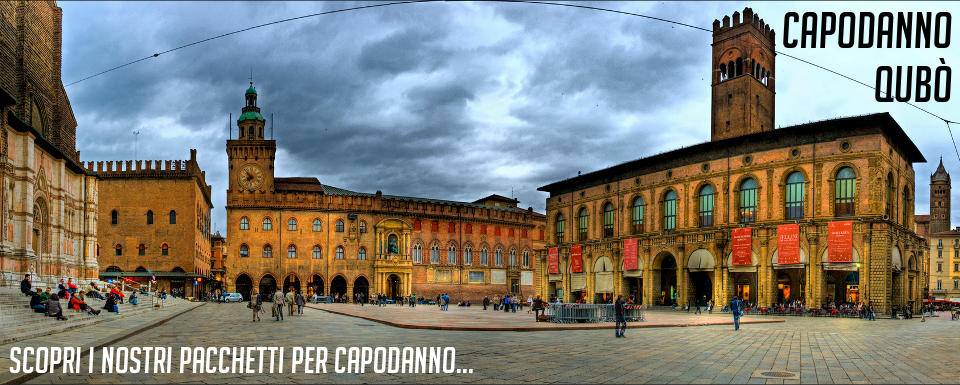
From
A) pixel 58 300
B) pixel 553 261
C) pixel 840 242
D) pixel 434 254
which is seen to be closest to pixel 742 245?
pixel 840 242

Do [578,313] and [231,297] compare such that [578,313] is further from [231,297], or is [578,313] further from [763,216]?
[231,297]

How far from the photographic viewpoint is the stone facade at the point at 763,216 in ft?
131

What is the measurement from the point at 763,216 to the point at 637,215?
1161 centimetres

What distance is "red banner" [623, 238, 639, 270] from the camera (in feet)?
174

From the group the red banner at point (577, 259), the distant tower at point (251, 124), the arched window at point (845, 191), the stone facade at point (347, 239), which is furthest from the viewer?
the distant tower at point (251, 124)

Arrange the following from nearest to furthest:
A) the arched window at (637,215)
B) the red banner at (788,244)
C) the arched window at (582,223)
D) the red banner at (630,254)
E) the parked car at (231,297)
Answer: the red banner at (788,244)
the red banner at (630,254)
the arched window at (637,215)
the parked car at (231,297)
the arched window at (582,223)

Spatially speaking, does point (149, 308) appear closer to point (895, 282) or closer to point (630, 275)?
point (630, 275)

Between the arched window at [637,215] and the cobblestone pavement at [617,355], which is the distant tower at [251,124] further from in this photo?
the cobblestone pavement at [617,355]

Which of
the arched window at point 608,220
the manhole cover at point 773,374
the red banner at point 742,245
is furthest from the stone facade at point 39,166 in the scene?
the red banner at point 742,245

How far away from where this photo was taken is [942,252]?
4099 inches

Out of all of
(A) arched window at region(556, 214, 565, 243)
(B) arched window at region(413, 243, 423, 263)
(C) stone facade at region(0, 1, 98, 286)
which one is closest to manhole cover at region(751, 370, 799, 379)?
(C) stone facade at region(0, 1, 98, 286)

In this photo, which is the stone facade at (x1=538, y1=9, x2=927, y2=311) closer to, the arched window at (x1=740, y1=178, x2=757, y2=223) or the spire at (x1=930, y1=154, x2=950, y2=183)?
the arched window at (x1=740, y1=178, x2=757, y2=223)

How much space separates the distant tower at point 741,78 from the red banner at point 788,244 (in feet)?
62.4

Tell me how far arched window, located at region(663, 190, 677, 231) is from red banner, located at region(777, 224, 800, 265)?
9147 millimetres
